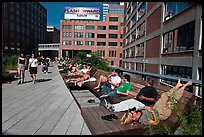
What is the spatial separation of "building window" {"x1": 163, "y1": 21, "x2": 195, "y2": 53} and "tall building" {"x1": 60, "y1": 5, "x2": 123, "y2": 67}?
164ft

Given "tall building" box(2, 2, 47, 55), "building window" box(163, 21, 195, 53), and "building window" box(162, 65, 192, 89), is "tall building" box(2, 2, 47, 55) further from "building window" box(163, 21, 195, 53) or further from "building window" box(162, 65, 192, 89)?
"building window" box(162, 65, 192, 89)

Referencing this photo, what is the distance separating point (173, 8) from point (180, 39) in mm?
3941

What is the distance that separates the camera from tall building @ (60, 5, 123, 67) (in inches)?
2721

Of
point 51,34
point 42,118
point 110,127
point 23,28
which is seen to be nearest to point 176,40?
point 42,118

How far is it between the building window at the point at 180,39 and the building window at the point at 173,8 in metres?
1.75

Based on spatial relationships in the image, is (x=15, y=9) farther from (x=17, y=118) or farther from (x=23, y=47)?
(x=17, y=118)

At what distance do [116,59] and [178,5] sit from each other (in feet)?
177

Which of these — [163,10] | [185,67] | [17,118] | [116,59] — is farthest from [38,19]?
[17,118]

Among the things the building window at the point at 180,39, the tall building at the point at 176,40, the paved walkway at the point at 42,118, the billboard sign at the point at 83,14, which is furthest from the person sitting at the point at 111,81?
the billboard sign at the point at 83,14

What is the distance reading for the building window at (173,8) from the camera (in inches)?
607

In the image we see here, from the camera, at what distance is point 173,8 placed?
17922mm

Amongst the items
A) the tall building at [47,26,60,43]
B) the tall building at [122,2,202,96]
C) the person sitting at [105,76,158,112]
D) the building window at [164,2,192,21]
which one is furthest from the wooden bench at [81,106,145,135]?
the tall building at [47,26,60,43]

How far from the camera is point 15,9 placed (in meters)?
72.7

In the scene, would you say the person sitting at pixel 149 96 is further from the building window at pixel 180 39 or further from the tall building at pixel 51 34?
the tall building at pixel 51 34
